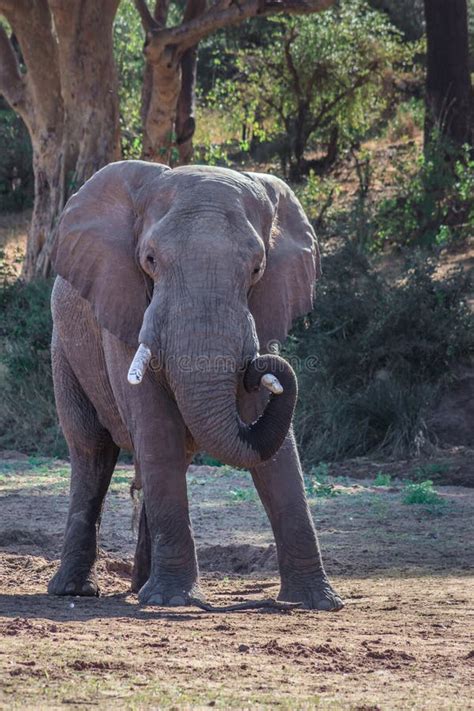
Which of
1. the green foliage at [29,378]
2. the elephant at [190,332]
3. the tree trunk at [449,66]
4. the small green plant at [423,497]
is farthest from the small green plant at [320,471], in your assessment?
the tree trunk at [449,66]

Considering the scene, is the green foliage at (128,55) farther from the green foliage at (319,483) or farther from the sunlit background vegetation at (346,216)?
the green foliage at (319,483)

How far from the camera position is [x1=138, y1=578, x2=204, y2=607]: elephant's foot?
22.6ft

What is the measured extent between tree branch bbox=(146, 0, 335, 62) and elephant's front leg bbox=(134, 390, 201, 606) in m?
10.6

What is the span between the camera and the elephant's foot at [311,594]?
23.1ft

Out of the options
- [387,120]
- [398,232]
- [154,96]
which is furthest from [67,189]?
[387,120]

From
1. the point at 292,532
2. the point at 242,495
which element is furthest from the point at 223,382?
the point at 242,495

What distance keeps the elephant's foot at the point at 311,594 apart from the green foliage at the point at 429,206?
12.3 meters

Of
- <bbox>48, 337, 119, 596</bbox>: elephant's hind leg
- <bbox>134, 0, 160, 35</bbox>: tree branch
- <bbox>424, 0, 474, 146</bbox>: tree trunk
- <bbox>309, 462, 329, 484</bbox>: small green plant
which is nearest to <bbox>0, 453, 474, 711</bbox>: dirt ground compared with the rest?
<bbox>48, 337, 119, 596</bbox>: elephant's hind leg

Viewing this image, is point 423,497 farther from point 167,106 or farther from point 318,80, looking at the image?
point 318,80

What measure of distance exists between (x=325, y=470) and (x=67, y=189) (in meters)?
6.78

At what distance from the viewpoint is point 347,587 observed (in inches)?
317

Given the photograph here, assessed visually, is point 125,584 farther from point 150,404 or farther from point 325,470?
point 325,470

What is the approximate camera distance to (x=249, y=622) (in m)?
6.37

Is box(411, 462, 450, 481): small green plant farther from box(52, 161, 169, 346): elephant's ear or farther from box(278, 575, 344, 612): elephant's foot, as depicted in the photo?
box(52, 161, 169, 346): elephant's ear
